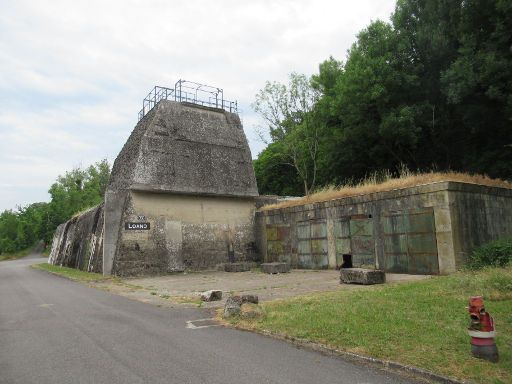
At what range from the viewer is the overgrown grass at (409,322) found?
5195 millimetres

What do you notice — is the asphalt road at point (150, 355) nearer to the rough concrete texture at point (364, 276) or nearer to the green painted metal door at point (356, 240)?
the rough concrete texture at point (364, 276)

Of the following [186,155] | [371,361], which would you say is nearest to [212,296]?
[371,361]

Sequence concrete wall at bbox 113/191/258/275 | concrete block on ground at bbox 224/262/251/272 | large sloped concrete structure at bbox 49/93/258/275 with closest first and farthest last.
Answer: concrete wall at bbox 113/191/258/275
large sloped concrete structure at bbox 49/93/258/275
concrete block on ground at bbox 224/262/251/272

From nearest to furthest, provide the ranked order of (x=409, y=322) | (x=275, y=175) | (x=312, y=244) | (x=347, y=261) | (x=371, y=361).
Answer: (x=371, y=361) < (x=409, y=322) < (x=347, y=261) < (x=312, y=244) < (x=275, y=175)

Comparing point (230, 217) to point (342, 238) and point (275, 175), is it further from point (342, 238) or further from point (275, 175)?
point (275, 175)

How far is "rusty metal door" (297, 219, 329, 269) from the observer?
1978 centimetres

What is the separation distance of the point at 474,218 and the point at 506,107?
11.0m

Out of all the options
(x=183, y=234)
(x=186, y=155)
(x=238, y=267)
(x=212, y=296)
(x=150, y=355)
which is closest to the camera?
(x=150, y=355)

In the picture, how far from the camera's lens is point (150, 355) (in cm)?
604

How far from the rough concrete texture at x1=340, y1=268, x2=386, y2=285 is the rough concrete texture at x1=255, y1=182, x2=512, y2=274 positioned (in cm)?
326

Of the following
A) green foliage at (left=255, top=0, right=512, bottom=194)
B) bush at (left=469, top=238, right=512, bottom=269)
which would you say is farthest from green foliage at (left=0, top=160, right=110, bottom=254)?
bush at (left=469, top=238, right=512, bottom=269)

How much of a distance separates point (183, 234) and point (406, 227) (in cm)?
1211

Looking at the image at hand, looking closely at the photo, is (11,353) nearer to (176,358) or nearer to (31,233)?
(176,358)

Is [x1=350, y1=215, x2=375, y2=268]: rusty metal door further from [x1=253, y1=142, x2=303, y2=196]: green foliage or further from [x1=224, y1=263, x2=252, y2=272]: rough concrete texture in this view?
[x1=253, y1=142, x2=303, y2=196]: green foliage
